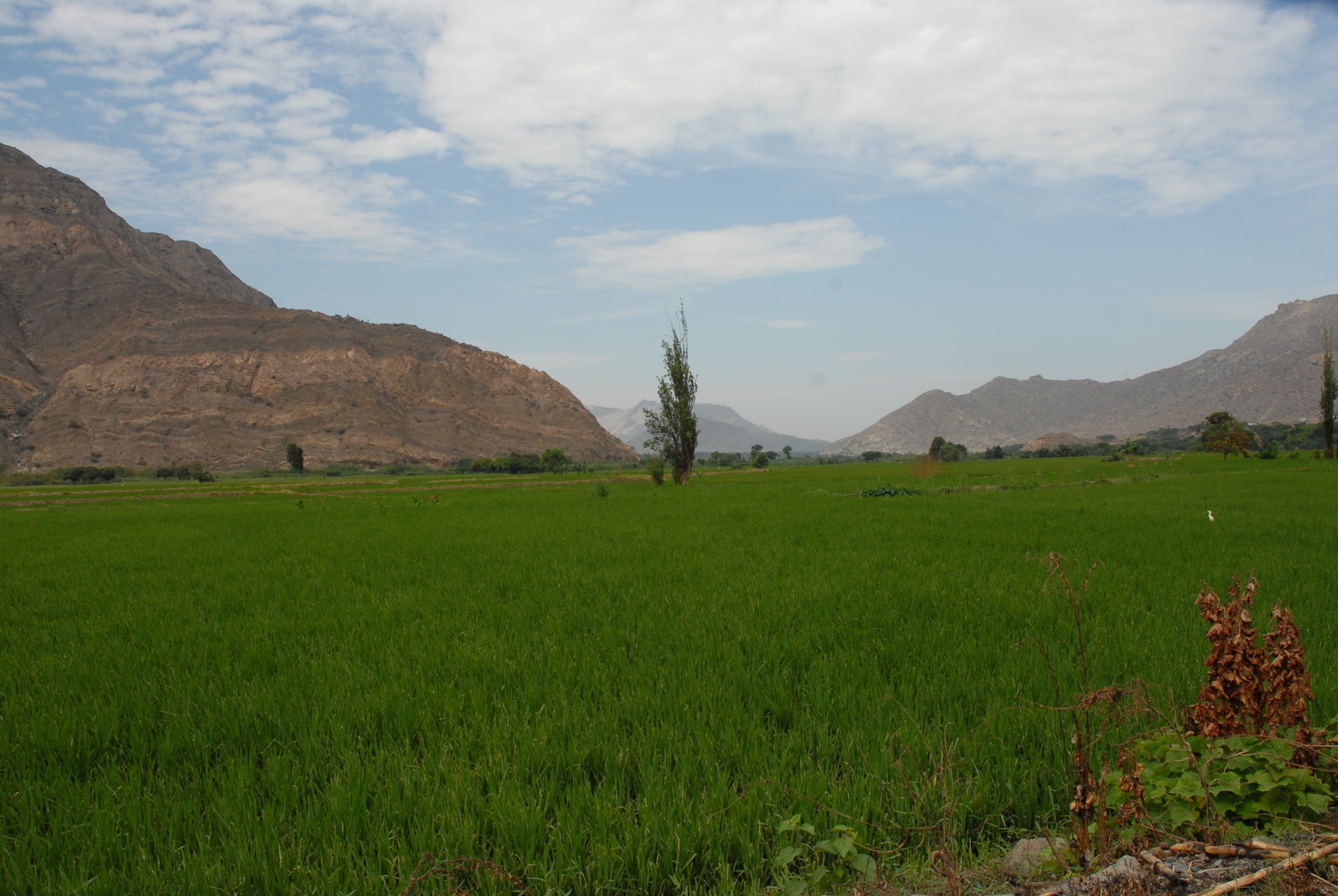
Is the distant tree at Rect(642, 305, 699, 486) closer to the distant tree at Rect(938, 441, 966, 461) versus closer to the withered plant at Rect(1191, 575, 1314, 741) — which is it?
the withered plant at Rect(1191, 575, 1314, 741)

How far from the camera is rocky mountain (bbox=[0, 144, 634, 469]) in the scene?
94.2 m

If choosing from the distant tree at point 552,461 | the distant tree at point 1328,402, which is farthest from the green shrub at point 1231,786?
the distant tree at point 552,461

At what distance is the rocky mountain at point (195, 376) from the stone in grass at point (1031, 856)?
10867 cm

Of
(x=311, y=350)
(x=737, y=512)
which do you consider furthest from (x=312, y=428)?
(x=737, y=512)

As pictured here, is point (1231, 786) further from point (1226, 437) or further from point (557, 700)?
point (1226, 437)

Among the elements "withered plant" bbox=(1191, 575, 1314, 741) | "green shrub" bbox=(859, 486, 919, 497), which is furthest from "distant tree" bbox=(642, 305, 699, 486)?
"withered plant" bbox=(1191, 575, 1314, 741)

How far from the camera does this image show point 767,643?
506 centimetres

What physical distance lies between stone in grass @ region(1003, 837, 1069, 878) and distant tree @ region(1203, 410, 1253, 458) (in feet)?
199

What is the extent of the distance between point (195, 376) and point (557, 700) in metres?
128

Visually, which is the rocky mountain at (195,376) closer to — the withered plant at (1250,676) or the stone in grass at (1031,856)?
the stone in grass at (1031,856)

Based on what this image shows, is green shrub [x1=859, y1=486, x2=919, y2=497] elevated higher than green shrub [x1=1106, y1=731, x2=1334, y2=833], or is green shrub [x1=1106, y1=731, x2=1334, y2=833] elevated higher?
green shrub [x1=1106, y1=731, x2=1334, y2=833]

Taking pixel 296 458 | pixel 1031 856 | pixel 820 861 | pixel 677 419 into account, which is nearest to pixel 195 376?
pixel 296 458

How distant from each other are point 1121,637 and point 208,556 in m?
12.7

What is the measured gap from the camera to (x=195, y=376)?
105875 millimetres
